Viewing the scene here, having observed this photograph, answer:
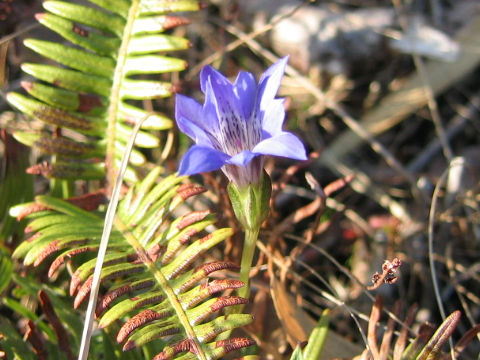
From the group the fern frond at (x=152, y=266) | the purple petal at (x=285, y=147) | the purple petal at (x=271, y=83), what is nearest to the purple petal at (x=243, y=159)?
the purple petal at (x=285, y=147)

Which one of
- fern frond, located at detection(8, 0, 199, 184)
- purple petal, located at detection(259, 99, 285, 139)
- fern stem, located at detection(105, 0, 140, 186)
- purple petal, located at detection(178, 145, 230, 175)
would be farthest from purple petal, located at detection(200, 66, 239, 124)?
fern stem, located at detection(105, 0, 140, 186)

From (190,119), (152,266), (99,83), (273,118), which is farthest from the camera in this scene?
(99,83)

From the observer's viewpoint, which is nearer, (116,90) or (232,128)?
(232,128)

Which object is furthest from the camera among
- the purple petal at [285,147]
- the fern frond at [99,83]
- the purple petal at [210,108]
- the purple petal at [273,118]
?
the fern frond at [99,83]

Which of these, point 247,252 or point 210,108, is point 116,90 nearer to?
point 210,108

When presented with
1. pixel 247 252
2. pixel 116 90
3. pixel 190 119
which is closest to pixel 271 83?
pixel 190 119

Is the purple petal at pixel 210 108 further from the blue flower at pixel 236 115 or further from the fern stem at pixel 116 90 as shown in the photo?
the fern stem at pixel 116 90

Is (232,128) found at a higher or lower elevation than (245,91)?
lower
